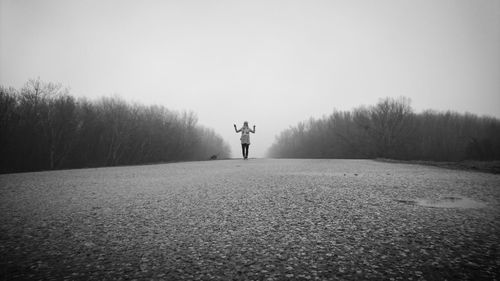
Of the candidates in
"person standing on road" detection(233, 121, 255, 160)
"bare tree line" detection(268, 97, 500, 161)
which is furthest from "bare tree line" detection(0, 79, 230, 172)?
"bare tree line" detection(268, 97, 500, 161)

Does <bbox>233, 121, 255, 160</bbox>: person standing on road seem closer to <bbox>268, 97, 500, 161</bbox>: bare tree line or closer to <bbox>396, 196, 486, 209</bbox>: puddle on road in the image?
<bbox>396, 196, 486, 209</bbox>: puddle on road

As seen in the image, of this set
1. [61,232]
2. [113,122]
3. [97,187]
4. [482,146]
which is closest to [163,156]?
[113,122]

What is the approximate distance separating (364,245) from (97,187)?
244 inches

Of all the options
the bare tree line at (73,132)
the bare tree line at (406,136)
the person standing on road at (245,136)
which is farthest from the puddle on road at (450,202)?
the bare tree line at (406,136)

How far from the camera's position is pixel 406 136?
46.4 metres

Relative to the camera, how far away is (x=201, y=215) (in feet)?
11.0

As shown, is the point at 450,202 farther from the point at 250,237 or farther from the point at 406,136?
the point at 406,136

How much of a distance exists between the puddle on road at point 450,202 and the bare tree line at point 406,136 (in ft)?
152

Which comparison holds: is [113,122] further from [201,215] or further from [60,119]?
[201,215]

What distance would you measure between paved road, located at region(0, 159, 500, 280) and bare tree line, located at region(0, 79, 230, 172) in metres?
28.8

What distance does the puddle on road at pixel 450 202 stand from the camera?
3605 mm

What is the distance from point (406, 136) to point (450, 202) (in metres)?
Answer: 52.0

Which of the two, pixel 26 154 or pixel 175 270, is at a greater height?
pixel 26 154

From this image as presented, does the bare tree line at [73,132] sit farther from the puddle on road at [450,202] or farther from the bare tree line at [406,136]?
the bare tree line at [406,136]
